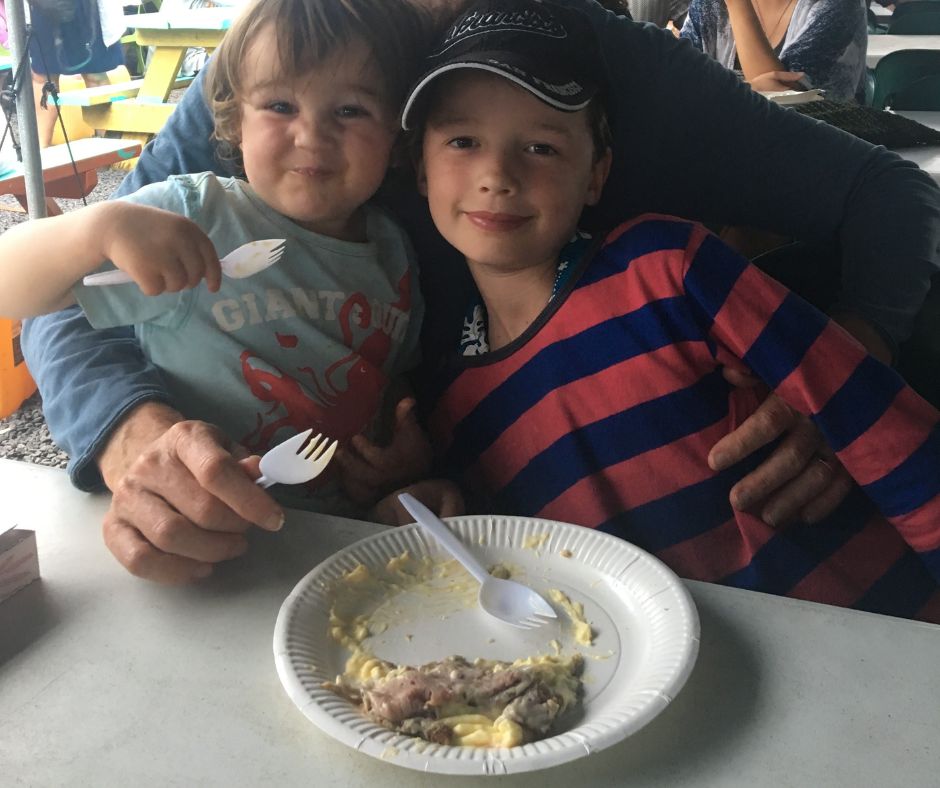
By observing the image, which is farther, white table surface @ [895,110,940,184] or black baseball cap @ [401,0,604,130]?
white table surface @ [895,110,940,184]

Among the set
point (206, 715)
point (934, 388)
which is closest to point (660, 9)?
point (934, 388)

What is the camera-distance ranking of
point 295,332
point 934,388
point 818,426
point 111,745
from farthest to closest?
1. point 934,388
2. point 295,332
3. point 818,426
4. point 111,745

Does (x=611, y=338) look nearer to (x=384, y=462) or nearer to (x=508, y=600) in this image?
(x=384, y=462)

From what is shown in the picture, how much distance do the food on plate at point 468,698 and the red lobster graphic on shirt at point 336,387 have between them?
0.48 m

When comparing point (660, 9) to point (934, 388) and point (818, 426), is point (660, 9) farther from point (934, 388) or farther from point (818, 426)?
point (818, 426)

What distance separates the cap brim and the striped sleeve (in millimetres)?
245

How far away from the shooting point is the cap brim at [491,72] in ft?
3.31

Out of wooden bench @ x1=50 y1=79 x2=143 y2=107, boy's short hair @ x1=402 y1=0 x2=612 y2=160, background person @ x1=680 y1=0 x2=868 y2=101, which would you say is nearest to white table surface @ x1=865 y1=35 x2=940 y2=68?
background person @ x1=680 y1=0 x2=868 y2=101

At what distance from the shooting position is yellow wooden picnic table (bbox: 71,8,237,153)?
4.60 meters

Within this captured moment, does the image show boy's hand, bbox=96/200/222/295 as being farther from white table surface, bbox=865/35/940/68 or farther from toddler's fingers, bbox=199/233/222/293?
white table surface, bbox=865/35/940/68

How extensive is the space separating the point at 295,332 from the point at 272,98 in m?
0.29

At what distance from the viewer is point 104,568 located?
2.58 ft

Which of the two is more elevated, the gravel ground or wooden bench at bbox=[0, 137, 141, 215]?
wooden bench at bbox=[0, 137, 141, 215]

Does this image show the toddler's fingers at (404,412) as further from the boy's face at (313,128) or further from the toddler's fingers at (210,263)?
the toddler's fingers at (210,263)
